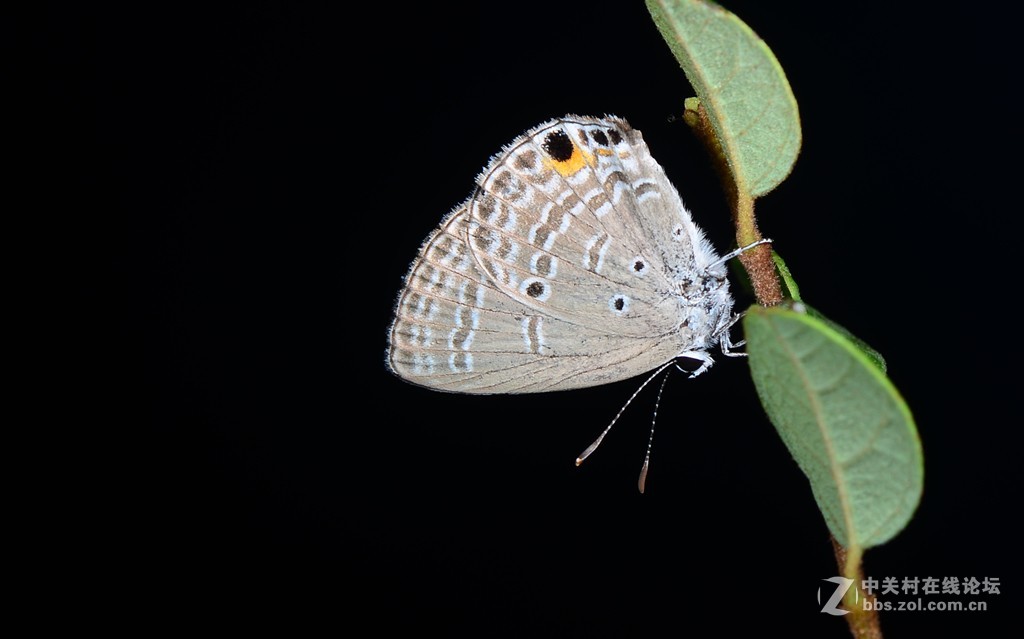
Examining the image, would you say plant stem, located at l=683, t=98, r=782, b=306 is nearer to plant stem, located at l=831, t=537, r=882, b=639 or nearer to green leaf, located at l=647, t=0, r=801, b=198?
green leaf, located at l=647, t=0, r=801, b=198

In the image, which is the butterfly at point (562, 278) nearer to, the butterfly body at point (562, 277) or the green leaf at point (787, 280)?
the butterfly body at point (562, 277)

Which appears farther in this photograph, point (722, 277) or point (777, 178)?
point (722, 277)

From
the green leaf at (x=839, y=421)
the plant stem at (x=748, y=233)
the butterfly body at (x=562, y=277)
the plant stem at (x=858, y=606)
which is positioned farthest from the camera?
the butterfly body at (x=562, y=277)

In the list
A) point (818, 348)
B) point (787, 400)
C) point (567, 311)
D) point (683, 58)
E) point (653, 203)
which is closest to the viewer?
point (818, 348)

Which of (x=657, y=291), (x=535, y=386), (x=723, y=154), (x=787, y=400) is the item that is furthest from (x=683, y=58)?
(x=535, y=386)

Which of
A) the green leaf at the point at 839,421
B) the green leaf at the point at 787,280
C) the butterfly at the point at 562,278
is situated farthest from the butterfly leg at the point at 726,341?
the green leaf at the point at 839,421

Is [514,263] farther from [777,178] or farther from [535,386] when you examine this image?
[777,178]

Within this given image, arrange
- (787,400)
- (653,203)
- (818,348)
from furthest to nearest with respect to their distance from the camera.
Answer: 1. (653,203)
2. (787,400)
3. (818,348)
